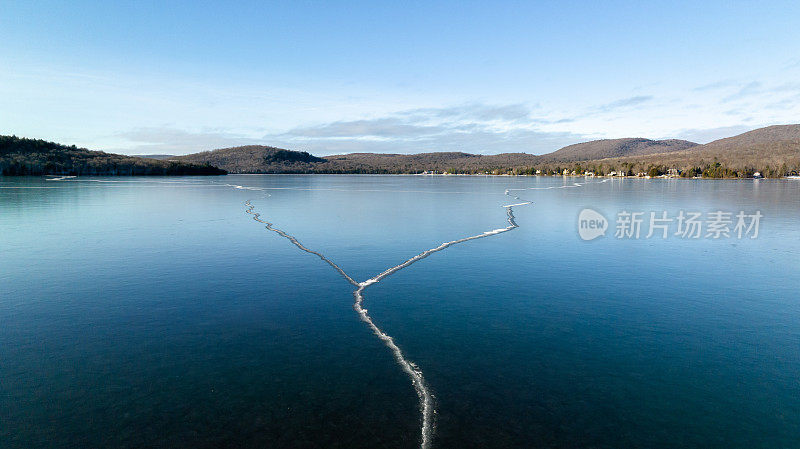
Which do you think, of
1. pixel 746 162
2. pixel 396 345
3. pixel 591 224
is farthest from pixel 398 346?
pixel 746 162

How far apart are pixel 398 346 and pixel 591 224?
22283mm

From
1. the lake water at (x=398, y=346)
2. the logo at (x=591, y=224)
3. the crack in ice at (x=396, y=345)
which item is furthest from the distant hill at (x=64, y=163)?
the crack in ice at (x=396, y=345)

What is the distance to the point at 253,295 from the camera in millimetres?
12391

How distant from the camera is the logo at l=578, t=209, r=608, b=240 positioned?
23.6 m

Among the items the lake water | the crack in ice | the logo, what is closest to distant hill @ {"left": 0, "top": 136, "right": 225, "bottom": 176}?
the lake water

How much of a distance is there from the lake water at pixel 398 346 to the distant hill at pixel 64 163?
159 metres

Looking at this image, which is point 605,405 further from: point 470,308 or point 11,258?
point 11,258

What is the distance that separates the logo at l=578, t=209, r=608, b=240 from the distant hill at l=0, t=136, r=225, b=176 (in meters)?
160

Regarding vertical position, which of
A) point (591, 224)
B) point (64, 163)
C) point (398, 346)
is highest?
point (64, 163)

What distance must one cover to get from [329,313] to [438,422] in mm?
5167

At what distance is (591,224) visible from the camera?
27828mm

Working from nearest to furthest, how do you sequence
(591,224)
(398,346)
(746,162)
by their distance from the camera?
(398,346) < (591,224) < (746,162)

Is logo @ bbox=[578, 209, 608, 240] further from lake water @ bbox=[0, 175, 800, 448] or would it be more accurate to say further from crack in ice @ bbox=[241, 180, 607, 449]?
crack in ice @ bbox=[241, 180, 607, 449]

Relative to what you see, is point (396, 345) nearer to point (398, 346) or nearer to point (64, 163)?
point (398, 346)
